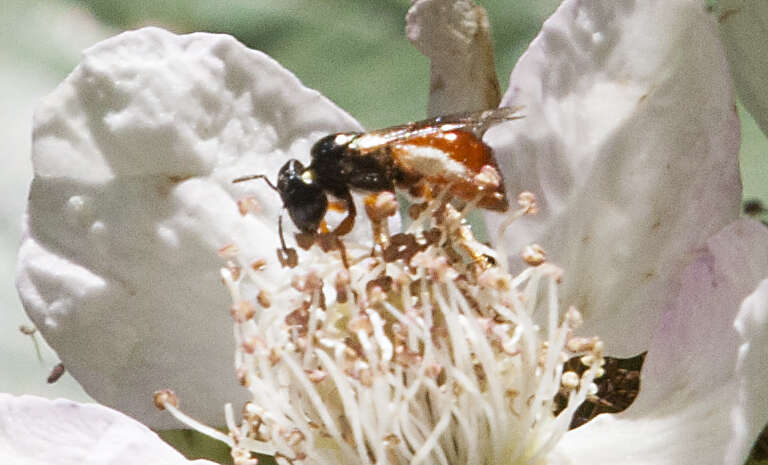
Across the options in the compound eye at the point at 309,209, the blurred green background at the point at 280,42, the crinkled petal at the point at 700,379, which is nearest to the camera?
the crinkled petal at the point at 700,379

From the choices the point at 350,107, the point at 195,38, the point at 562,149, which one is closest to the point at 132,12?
the point at 350,107

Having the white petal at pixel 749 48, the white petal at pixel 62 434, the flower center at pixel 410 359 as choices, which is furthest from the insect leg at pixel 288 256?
the white petal at pixel 749 48

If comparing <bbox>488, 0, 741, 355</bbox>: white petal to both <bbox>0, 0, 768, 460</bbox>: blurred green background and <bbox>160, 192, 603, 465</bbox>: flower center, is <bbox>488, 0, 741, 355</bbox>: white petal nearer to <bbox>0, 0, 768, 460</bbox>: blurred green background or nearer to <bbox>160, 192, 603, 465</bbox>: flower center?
<bbox>160, 192, 603, 465</bbox>: flower center

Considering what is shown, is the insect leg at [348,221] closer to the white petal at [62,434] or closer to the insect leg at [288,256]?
the insect leg at [288,256]

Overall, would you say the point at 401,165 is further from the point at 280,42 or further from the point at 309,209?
the point at 280,42

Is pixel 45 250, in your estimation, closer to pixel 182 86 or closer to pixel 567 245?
pixel 182 86

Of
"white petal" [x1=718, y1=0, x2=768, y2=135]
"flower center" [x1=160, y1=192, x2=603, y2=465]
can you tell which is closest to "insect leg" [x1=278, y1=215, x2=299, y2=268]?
"flower center" [x1=160, y1=192, x2=603, y2=465]
